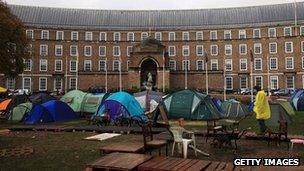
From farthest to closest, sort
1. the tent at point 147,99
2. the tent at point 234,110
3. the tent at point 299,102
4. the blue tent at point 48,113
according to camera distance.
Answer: the tent at point 299,102
the tent at point 234,110
the tent at point 147,99
the blue tent at point 48,113

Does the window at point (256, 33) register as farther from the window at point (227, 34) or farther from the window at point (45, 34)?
the window at point (45, 34)

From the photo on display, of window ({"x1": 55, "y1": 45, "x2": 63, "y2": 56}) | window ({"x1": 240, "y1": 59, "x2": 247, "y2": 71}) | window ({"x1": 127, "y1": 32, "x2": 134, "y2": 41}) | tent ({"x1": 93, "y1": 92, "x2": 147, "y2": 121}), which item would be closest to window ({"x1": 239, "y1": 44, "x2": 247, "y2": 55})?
window ({"x1": 240, "y1": 59, "x2": 247, "y2": 71})

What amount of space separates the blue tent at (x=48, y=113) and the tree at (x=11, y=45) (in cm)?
556

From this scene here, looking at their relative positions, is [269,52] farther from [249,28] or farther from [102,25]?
[102,25]

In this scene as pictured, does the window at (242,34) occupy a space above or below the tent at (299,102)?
above

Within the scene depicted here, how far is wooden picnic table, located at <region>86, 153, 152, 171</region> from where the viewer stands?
8.34 metres

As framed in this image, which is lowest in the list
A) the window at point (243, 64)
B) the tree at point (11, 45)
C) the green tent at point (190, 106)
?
the green tent at point (190, 106)

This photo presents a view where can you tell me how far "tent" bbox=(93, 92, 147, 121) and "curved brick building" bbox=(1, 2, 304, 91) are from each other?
1626 inches

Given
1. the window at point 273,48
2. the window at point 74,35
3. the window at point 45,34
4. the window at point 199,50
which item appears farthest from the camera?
the window at point 74,35

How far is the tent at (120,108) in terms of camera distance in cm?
2495

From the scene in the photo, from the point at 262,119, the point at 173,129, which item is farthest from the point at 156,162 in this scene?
the point at 262,119

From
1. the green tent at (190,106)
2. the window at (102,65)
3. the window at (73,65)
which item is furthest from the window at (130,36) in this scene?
the green tent at (190,106)

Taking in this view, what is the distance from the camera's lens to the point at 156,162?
8.90m

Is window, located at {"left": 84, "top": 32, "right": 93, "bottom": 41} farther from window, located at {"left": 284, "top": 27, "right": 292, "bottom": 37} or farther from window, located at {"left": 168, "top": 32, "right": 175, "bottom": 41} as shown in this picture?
window, located at {"left": 284, "top": 27, "right": 292, "bottom": 37}
